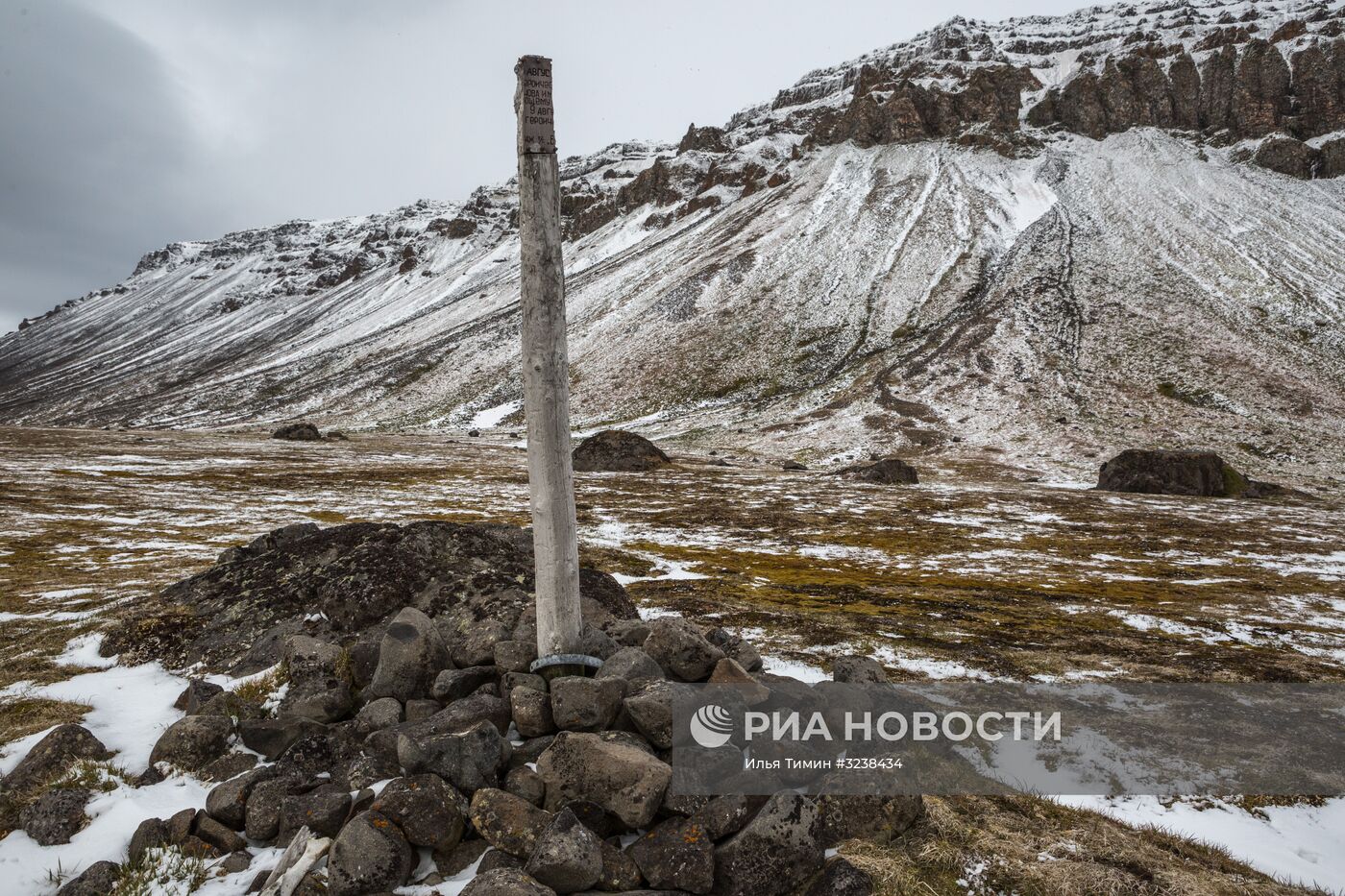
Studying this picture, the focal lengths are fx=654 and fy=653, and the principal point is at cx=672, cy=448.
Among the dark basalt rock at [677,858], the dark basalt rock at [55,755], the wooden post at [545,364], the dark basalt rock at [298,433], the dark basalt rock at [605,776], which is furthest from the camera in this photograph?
the dark basalt rock at [298,433]

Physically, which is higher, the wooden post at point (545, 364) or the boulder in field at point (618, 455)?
the wooden post at point (545, 364)

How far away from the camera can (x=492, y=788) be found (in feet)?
20.5

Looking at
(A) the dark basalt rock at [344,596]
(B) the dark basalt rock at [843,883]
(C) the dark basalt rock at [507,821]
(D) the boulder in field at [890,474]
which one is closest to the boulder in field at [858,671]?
(B) the dark basalt rock at [843,883]

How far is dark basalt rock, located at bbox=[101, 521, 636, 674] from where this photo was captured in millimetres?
10266

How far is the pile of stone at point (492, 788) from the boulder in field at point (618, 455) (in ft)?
152

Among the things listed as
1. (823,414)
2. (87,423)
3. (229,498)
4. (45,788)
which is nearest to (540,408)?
(45,788)

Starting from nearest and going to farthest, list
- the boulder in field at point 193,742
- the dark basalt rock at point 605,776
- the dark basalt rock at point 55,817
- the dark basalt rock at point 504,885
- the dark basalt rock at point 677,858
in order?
the dark basalt rock at point 504,885
the dark basalt rock at point 677,858
the dark basalt rock at point 605,776
the dark basalt rock at point 55,817
the boulder in field at point 193,742

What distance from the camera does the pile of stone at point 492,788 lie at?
5594mm

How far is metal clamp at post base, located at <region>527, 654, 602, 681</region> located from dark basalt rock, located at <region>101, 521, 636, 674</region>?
1088mm

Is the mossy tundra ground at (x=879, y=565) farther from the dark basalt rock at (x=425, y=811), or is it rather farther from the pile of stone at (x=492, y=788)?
the dark basalt rock at (x=425, y=811)

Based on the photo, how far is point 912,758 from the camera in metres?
6.95

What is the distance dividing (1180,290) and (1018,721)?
401 ft

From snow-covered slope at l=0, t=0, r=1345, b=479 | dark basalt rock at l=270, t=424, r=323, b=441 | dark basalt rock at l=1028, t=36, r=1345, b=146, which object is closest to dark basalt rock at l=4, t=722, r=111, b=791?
snow-covered slope at l=0, t=0, r=1345, b=479

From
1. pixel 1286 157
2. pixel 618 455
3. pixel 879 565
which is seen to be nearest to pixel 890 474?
pixel 618 455
